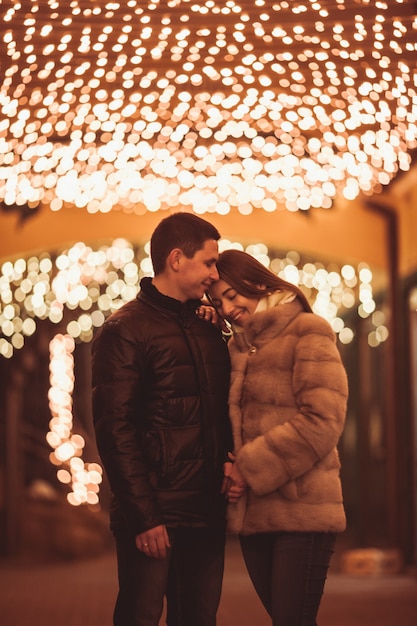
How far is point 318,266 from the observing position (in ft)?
34.8

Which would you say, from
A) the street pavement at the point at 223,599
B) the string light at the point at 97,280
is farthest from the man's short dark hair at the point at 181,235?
the string light at the point at 97,280

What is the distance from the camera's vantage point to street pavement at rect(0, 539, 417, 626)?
21.0 ft

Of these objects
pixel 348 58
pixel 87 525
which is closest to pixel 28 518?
pixel 87 525

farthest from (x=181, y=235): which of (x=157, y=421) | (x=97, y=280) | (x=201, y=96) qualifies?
(x=97, y=280)

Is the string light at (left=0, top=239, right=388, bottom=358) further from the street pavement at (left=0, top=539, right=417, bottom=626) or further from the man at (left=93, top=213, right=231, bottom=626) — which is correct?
the man at (left=93, top=213, right=231, bottom=626)

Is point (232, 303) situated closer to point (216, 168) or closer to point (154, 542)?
point (154, 542)

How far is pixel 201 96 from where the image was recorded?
4910 mm

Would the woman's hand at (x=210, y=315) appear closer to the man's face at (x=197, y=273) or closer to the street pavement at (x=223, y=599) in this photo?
the man's face at (x=197, y=273)

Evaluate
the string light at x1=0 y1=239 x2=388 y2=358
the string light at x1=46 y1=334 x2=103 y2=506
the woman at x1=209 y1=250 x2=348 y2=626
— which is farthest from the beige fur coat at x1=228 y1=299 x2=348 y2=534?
the string light at x1=46 y1=334 x2=103 y2=506

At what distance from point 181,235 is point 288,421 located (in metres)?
0.66

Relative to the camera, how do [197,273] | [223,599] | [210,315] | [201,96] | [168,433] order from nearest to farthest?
[168,433]
[197,273]
[210,315]
[201,96]
[223,599]

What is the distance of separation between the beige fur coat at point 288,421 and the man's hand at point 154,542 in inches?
9.8

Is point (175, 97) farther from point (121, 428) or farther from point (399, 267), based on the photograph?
point (399, 267)

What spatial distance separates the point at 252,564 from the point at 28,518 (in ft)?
29.3
